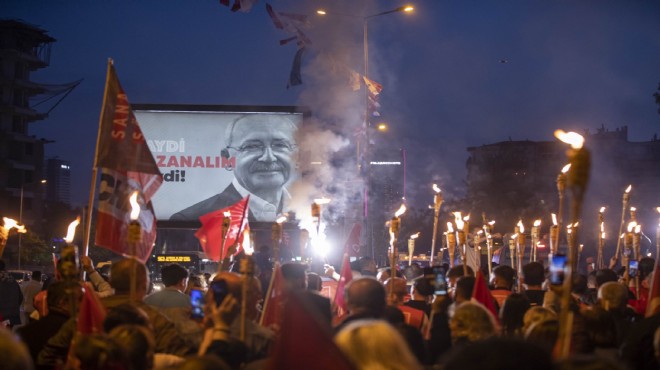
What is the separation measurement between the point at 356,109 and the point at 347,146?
64.2 inches

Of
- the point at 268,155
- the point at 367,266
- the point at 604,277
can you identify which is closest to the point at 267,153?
the point at 268,155

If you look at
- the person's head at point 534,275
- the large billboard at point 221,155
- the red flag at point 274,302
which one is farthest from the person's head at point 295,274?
the large billboard at point 221,155

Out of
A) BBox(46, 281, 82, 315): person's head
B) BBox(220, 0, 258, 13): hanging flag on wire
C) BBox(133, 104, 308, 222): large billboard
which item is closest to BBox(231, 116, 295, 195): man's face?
BBox(133, 104, 308, 222): large billboard

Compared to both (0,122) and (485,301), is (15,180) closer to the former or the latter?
(0,122)

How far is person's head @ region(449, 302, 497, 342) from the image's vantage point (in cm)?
566

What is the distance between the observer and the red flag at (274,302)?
769 centimetres

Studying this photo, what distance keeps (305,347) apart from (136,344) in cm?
190

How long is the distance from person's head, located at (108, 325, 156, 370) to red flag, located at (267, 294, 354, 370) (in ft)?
5.73

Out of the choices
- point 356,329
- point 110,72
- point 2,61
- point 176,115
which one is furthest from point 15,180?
point 356,329

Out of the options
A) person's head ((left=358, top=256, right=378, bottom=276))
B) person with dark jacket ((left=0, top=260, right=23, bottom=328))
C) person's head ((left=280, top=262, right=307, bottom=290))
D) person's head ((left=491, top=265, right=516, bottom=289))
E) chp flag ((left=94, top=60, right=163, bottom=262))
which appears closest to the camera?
person's head ((left=280, top=262, right=307, bottom=290))

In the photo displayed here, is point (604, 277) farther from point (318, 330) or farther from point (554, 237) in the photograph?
point (318, 330)

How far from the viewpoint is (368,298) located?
20.5 ft

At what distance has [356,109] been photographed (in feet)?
93.2

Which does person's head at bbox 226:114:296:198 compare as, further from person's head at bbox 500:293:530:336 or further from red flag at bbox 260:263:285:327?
person's head at bbox 500:293:530:336
